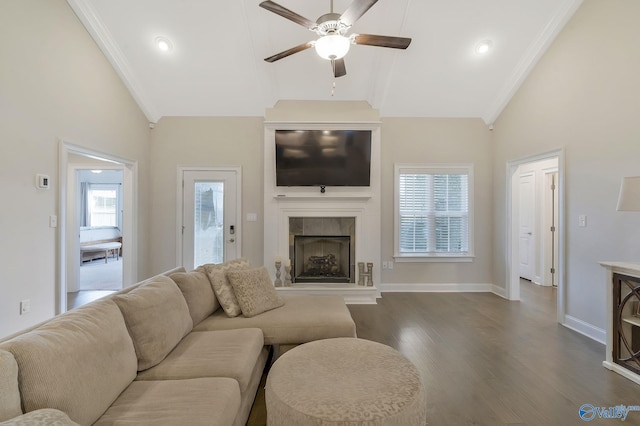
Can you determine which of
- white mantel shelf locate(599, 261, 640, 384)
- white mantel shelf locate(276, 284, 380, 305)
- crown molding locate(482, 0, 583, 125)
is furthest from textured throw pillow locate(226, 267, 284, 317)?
crown molding locate(482, 0, 583, 125)

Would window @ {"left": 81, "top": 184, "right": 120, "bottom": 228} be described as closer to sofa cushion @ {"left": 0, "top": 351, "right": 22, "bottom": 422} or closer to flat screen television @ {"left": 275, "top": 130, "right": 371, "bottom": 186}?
flat screen television @ {"left": 275, "top": 130, "right": 371, "bottom": 186}

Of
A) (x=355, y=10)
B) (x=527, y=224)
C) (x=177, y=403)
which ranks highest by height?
(x=355, y=10)

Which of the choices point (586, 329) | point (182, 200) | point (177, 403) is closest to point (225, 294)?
point (177, 403)

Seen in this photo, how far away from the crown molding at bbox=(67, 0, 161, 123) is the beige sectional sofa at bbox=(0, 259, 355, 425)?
10.4 feet

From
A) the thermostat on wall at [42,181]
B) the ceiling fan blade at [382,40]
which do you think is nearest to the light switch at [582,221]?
the ceiling fan blade at [382,40]

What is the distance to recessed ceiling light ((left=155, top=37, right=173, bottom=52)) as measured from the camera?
3571 millimetres

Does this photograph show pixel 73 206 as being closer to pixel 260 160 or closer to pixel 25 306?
Result: pixel 25 306

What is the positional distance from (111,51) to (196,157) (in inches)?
66.2

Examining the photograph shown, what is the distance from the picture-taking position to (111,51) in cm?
362

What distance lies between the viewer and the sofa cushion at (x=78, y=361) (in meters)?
1.02

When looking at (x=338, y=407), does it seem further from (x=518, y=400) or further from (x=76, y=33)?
(x=76, y=33)

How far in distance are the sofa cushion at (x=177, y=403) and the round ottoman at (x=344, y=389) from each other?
0.66 ft

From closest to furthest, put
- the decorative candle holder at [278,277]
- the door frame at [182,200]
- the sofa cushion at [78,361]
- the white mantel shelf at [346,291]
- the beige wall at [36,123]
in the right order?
the sofa cushion at [78,361], the beige wall at [36,123], the white mantel shelf at [346,291], the decorative candle holder at [278,277], the door frame at [182,200]

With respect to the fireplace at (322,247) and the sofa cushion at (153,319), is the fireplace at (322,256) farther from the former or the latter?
the sofa cushion at (153,319)
